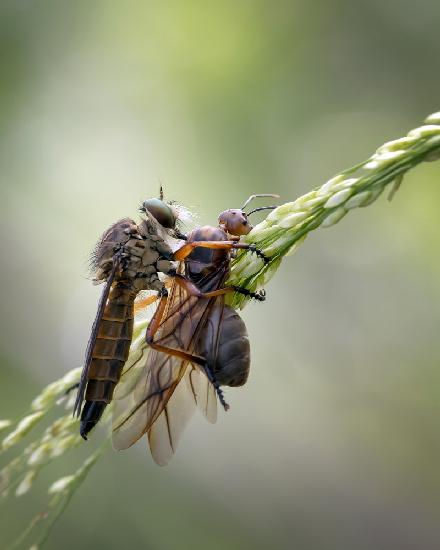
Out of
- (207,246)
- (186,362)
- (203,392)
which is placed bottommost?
(203,392)

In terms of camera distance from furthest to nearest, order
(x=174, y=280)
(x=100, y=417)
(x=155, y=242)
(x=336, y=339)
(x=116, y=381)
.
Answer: (x=336, y=339), (x=155, y=242), (x=174, y=280), (x=116, y=381), (x=100, y=417)

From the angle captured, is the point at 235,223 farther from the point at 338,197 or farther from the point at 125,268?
the point at 338,197

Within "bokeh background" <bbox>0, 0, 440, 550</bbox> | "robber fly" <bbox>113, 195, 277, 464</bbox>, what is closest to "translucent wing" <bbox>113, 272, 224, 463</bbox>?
"robber fly" <bbox>113, 195, 277, 464</bbox>

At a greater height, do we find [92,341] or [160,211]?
[160,211]

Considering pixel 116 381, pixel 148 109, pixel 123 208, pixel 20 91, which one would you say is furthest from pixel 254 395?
pixel 20 91

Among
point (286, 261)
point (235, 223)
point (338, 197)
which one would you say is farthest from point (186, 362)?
point (286, 261)

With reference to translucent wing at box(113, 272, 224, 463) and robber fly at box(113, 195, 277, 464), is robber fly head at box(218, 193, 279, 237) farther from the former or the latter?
translucent wing at box(113, 272, 224, 463)

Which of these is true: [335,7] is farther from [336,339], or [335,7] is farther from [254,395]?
[254,395]
